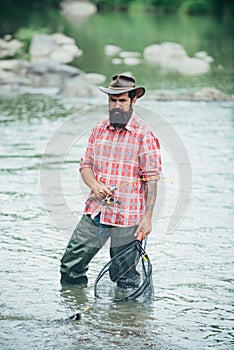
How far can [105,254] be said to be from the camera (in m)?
7.09

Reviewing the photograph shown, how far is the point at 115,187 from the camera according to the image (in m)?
5.59

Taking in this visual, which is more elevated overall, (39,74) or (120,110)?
(39,74)

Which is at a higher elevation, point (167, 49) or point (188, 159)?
point (167, 49)

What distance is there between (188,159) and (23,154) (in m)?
2.34

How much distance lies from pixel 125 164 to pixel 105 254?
169cm

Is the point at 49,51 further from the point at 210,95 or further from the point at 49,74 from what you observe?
the point at 210,95

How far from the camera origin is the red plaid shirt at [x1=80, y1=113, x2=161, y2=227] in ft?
18.2

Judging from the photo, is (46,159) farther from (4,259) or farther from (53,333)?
(53,333)

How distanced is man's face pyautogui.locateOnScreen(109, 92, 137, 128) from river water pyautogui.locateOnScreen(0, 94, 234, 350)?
1318 millimetres

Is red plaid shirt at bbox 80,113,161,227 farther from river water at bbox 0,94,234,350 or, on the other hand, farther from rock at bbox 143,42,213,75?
rock at bbox 143,42,213,75

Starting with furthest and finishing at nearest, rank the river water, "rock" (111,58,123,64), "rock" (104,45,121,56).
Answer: "rock" (104,45,121,56) < "rock" (111,58,123,64) < the river water

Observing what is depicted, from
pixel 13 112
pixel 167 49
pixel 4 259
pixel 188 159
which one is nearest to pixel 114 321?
pixel 4 259

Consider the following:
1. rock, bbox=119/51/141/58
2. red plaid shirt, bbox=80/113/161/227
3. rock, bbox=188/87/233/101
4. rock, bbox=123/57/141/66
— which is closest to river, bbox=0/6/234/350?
red plaid shirt, bbox=80/113/161/227

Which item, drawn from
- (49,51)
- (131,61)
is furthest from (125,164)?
(49,51)
